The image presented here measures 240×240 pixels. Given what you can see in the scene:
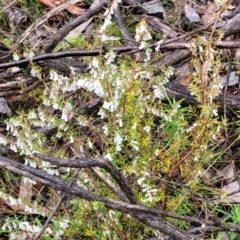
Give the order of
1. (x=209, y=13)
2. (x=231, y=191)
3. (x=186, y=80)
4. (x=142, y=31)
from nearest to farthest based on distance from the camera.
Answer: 1. (x=142, y=31)
2. (x=231, y=191)
3. (x=186, y=80)
4. (x=209, y=13)

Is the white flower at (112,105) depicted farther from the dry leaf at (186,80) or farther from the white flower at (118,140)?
the dry leaf at (186,80)

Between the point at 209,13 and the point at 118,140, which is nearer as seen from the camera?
the point at 118,140

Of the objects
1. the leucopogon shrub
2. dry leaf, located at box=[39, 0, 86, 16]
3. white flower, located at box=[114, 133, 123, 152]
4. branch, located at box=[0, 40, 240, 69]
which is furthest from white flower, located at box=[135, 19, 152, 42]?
dry leaf, located at box=[39, 0, 86, 16]

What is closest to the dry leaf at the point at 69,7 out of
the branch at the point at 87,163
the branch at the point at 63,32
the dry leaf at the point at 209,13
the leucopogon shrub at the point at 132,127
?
the branch at the point at 63,32

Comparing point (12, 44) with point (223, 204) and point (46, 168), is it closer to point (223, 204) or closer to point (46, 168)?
point (46, 168)

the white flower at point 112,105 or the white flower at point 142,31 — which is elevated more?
the white flower at point 142,31

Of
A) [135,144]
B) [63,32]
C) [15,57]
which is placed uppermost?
[15,57]

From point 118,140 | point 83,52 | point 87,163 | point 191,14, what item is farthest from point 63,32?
point 87,163

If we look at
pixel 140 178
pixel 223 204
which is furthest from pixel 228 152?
pixel 140 178

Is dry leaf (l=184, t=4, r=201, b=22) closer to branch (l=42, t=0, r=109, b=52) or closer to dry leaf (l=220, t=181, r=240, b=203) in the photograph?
branch (l=42, t=0, r=109, b=52)

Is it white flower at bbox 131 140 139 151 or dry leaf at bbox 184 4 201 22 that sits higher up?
white flower at bbox 131 140 139 151

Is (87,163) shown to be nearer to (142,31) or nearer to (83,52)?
(142,31)
